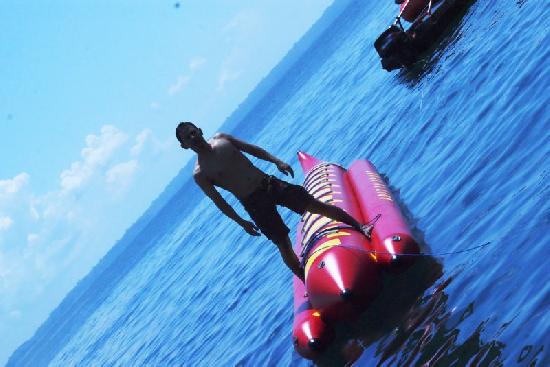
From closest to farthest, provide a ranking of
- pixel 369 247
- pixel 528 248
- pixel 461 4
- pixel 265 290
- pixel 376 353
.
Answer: pixel 528 248, pixel 376 353, pixel 369 247, pixel 265 290, pixel 461 4

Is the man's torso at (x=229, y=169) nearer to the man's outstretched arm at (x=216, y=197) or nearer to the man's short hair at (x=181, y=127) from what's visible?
the man's outstretched arm at (x=216, y=197)

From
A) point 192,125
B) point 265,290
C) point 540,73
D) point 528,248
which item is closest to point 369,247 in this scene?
point 528,248

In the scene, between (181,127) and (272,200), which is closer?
(181,127)

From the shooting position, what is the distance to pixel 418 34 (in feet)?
85.0

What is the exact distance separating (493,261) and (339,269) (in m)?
2.14

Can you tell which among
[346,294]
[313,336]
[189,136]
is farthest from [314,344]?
[189,136]

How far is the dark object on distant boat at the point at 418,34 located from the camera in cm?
2569

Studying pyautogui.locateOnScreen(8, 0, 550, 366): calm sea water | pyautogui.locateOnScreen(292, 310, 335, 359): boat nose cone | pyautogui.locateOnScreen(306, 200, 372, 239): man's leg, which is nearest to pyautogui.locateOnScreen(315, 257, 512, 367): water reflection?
pyautogui.locateOnScreen(8, 0, 550, 366): calm sea water

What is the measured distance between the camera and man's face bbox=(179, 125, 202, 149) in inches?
367

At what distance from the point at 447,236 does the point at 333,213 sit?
1974 mm

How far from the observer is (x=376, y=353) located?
9008 mm

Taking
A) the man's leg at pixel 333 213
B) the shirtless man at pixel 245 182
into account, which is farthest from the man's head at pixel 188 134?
the man's leg at pixel 333 213

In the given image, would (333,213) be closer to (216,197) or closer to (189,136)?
(216,197)

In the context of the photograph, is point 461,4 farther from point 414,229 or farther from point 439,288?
point 439,288
